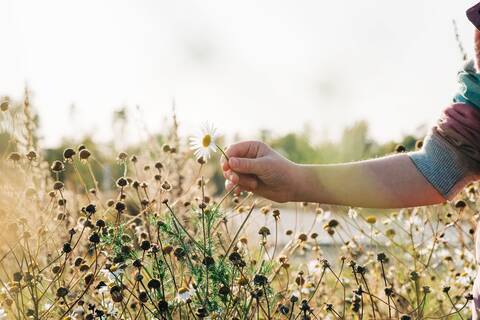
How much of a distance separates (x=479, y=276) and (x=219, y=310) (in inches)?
25.8

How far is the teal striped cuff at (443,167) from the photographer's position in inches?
72.2

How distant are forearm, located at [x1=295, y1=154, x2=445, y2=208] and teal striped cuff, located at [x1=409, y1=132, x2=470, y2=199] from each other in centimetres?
2

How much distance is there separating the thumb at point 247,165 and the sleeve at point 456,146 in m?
0.45

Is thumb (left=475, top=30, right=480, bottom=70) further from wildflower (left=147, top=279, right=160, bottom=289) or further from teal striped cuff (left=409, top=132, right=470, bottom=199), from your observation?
wildflower (left=147, top=279, right=160, bottom=289)

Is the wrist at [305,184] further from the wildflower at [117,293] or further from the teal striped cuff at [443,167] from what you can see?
the wildflower at [117,293]

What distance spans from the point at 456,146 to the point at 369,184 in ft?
0.79

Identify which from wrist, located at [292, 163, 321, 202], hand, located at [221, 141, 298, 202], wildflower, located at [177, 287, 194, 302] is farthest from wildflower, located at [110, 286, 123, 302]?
wrist, located at [292, 163, 321, 202]

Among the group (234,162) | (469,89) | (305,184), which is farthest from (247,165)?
(469,89)

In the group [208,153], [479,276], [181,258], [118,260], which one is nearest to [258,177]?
[208,153]

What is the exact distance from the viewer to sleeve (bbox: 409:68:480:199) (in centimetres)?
179

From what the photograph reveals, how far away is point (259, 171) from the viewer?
1.69 m

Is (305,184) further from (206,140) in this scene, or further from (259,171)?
(206,140)

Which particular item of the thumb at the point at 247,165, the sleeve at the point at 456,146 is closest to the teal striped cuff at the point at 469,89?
the sleeve at the point at 456,146

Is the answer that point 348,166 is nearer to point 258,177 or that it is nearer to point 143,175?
point 258,177
